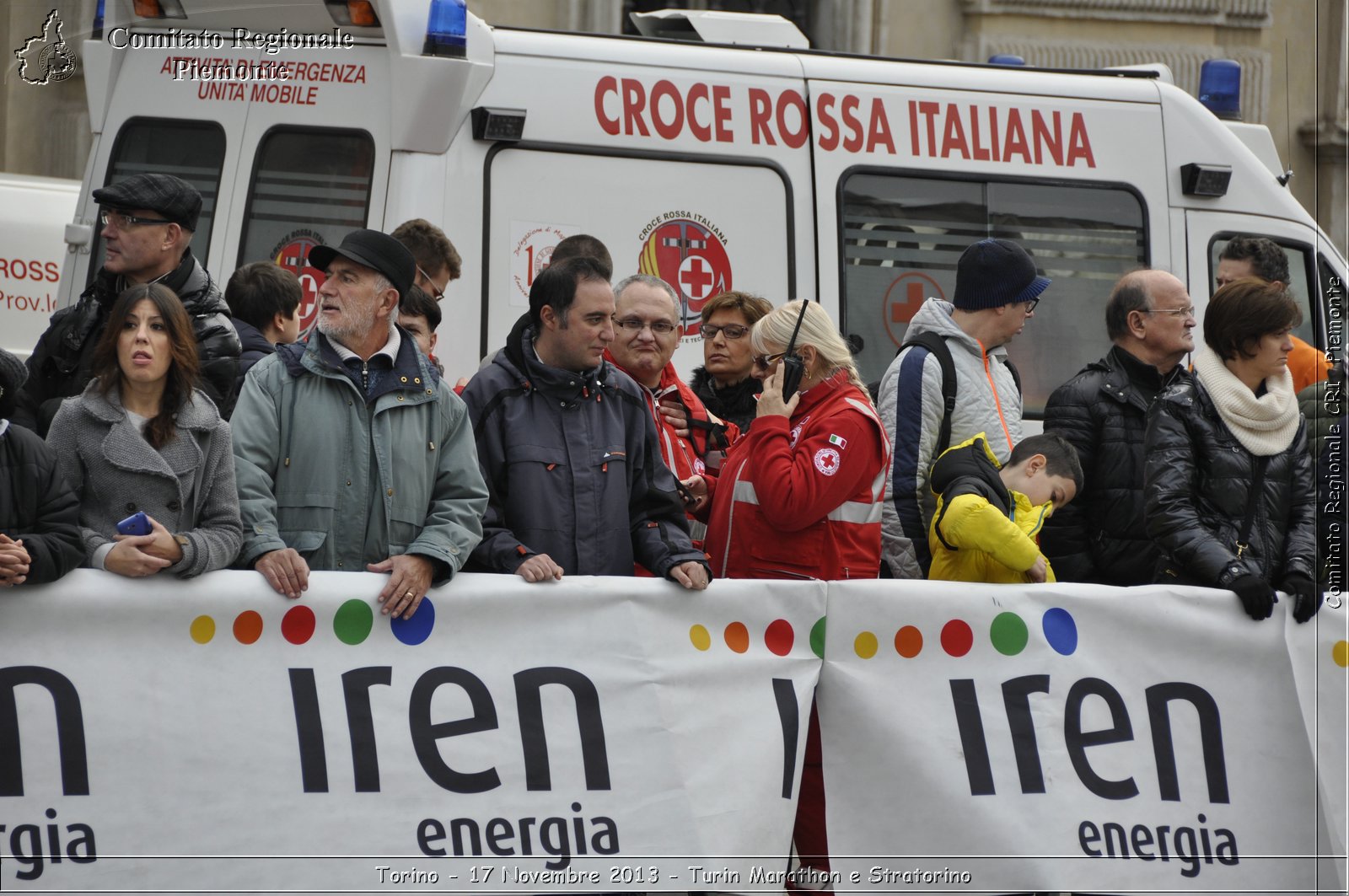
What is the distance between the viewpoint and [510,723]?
166 inches

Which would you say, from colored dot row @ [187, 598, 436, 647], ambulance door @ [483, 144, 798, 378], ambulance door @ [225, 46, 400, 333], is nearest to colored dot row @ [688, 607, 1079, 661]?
colored dot row @ [187, 598, 436, 647]

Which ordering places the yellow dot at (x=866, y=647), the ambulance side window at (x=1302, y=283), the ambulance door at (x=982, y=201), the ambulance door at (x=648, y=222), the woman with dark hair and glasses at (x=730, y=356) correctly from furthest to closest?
the ambulance side window at (x=1302, y=283)
the ambulance door at (x=982, y=201)
the ambulance door at (x=648, y=222)
the woman with dark hair and glasses at (x=730, y=356)
the yellow dot at (x=866, y=647)

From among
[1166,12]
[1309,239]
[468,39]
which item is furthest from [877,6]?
[468,39]

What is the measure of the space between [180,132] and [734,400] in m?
2.52

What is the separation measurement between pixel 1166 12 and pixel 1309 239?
9.64 meters

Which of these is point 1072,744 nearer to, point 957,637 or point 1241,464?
point 957,637

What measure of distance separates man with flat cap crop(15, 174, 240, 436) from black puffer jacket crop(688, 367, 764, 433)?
6.33 ft

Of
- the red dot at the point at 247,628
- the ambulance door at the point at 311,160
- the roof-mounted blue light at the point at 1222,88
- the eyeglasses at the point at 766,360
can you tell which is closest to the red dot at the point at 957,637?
the eyeglasses at the point at 766,360

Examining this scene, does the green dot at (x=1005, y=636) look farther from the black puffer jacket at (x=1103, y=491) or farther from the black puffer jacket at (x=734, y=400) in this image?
the black puffer jacket at (x=734, y=400)

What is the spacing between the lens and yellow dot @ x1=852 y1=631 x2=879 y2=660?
4.52m

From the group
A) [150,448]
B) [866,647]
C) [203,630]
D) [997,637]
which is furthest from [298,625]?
[997,637]

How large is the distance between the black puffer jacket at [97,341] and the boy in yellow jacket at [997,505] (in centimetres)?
217

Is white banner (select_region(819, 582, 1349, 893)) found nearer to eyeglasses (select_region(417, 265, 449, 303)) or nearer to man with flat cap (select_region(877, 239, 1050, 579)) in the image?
man with flat cap (select_region(877, 239, 1050, 579))

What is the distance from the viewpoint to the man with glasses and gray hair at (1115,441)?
5395mm
